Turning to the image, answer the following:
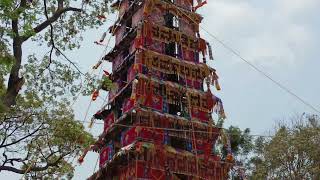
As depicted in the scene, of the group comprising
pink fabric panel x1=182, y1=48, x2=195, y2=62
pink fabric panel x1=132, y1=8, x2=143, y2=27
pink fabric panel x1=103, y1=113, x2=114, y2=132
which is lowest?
pink fabric panel x1=103, y1=113, x2=114, y2=132

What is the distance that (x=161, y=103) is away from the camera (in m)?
22.5

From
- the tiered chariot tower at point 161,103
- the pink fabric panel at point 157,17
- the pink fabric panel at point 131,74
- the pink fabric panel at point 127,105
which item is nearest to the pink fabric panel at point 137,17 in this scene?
the tiered chariot tower at point 161,103

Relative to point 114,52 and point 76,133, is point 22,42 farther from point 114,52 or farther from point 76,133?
point 114,52

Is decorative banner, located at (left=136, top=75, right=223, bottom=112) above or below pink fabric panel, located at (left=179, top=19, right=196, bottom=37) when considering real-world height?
below

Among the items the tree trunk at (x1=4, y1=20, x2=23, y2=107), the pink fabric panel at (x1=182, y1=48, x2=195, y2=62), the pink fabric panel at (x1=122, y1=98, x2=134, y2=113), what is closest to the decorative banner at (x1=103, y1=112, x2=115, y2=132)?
the pink fabric panel at (x1=122, y1=98, x2=134, y2=113)

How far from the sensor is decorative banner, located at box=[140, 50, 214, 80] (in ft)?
75.2

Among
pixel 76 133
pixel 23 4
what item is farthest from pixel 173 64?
pixel 23 4

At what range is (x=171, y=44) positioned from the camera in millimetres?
25156

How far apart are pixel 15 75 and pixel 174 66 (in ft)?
48.8

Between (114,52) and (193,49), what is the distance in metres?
4.41

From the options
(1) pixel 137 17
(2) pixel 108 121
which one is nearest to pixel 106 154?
(2) pixel 108 121

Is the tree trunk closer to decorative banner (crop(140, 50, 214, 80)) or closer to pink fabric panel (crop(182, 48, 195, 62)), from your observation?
decorative banner (crop(140, 50, 214, 80))

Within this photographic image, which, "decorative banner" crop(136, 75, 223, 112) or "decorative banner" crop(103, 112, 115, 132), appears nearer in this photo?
"decorative banner" crop(136, 75, 223, 112)

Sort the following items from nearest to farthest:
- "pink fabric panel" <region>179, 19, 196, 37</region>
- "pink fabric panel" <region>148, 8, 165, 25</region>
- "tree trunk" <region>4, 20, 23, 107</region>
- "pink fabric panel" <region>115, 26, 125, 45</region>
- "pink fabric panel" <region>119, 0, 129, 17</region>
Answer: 1. "tree trunk" <region>4, 20, 23, 107</region>
2. "pink fabric panel" <region>148, 8, 165, 25</region>
3. "pink fabric panel" <region>179, 19, 196, 37</region>
4. "pink fabric panel" <region>115, 26, 125, 45</region>
5. "pink fabric panel" <region>119, 0, 129, 17</region>
